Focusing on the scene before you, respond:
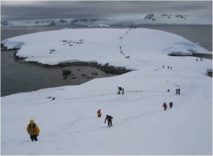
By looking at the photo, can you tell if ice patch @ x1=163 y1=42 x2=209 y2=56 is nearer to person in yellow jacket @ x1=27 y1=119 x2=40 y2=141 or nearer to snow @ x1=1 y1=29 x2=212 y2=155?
snow @ x1=1 y1=29 x2=212 y2=155

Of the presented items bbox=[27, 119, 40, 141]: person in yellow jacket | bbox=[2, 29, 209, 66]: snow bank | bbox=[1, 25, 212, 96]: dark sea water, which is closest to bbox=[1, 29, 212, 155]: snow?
bbox=[27, 119, 40, 141]: person in yellow jacket

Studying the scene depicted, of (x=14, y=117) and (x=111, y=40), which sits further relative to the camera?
(x=111, y=40)

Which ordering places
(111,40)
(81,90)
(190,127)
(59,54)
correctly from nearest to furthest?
(190,127)
(81,90)
(59,54)
(111,40)

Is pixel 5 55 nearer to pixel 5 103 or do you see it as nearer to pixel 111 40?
pixel 111 40

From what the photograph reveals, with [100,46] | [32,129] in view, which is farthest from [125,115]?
[100,46]

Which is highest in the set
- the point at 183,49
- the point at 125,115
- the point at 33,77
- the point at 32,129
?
the point at 183,49

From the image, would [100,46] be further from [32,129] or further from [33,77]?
[32,129]

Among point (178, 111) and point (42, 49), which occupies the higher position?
point (42, 49)

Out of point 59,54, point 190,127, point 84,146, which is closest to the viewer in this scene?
point 84,146

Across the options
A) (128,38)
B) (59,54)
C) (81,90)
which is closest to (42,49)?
(59,54)
